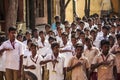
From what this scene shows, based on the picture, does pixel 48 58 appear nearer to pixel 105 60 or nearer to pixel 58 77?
pixel 58 77

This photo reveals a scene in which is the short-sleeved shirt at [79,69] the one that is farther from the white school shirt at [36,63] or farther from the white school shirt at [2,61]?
the white school shirt at [2,61]

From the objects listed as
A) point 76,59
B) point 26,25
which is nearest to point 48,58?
point 76,59

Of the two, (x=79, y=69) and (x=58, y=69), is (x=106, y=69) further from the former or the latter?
(x=58, y=69)

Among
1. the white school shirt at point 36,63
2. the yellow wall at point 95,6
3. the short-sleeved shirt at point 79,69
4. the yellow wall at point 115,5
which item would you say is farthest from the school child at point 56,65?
the yellow wall at point 115,5

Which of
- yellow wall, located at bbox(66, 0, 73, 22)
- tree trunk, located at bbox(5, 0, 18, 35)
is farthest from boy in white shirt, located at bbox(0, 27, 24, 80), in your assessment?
yellow wall, located at bbox(66, 0, 73, 22)


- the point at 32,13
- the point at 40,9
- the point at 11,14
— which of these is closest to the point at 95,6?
the point at 40,9

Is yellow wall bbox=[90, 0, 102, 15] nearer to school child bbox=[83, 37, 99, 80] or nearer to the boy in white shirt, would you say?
school child bbox=[83, 37, 99, 80]

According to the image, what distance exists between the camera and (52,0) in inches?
885

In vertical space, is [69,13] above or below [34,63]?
below

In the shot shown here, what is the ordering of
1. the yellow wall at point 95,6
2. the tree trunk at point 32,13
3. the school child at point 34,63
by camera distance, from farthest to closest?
the yellow wall at point 95,6
the tree trunk at point 32,13
the school child at point 34,63

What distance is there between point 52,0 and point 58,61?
14.7 metres

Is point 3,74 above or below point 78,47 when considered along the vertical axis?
below

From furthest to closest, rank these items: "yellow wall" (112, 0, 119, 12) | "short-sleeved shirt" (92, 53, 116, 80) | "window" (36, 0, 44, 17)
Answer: "yellow wall" (112, 0, 119, 12), "window" (36, 0, 44, 17), "short-sleeved shirt" (92, 53, 116, 80)

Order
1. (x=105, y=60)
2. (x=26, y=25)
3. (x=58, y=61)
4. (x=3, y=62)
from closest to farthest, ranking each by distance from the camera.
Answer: (x=105, y=60)
(x=58, y=61)
(x=3, y=62)
(x=26, y=25)
